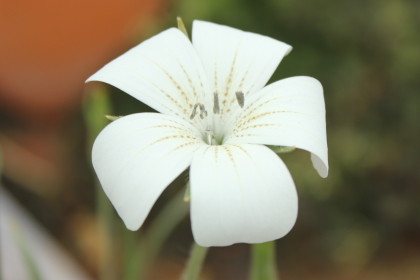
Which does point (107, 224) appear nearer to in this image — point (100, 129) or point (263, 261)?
point (100, 129)

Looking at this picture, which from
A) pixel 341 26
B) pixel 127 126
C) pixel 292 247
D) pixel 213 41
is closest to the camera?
pixel 127 126

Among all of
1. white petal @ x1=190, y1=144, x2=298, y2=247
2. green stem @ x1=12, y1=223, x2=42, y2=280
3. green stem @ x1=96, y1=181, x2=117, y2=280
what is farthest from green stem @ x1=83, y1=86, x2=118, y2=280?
white petal @ x1=190, y1=144, x2=298, y2=247

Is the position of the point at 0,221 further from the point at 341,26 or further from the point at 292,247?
the point at 341,26

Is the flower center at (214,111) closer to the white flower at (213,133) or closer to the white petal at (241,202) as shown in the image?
the white flower at (213,133)


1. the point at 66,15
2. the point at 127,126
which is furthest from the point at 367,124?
the point at 66,15

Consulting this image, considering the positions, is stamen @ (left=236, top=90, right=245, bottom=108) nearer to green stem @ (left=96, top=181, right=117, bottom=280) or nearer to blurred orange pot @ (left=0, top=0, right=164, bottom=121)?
green stem @ (left=96, top=181, right=117, bottom=280)
